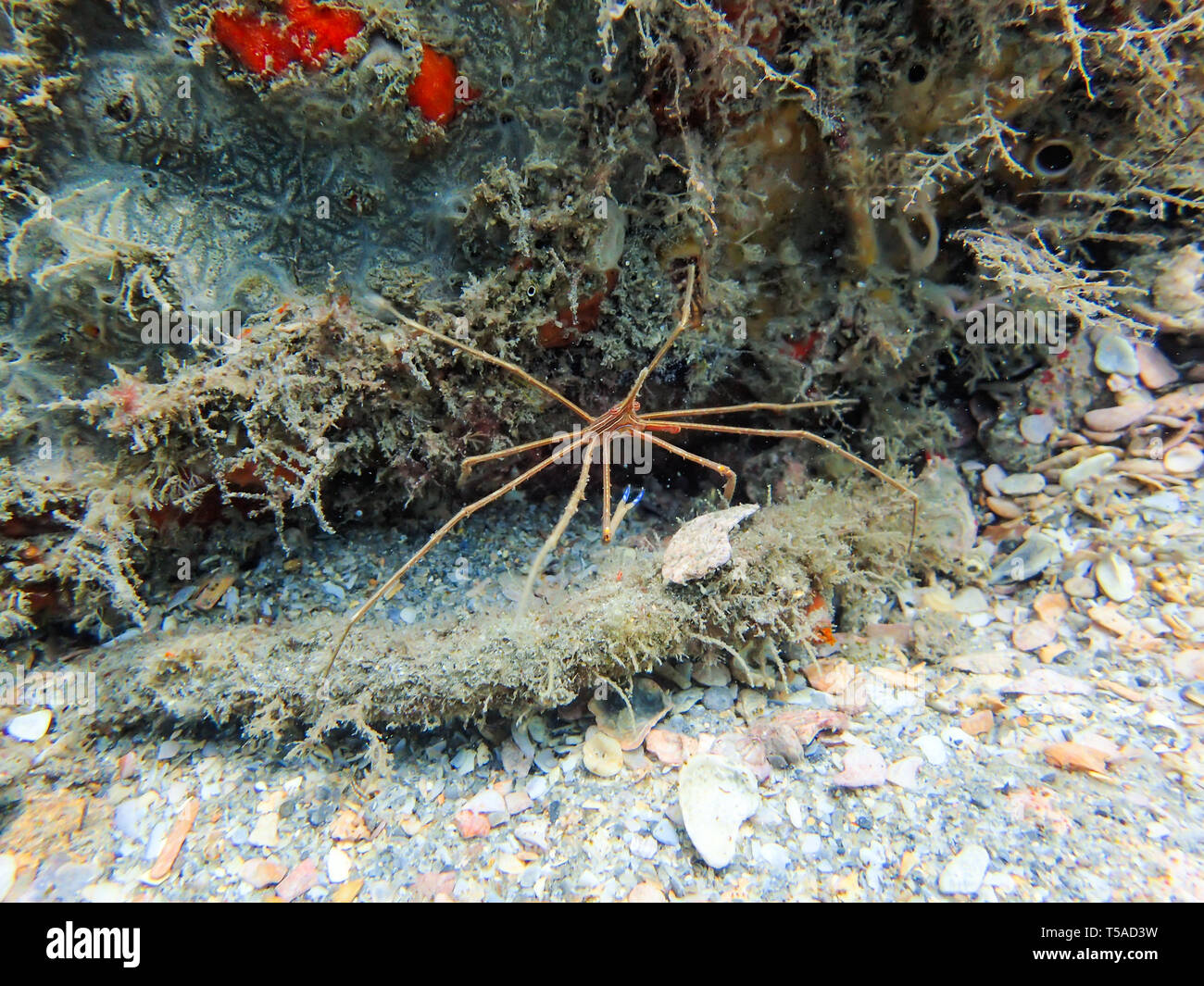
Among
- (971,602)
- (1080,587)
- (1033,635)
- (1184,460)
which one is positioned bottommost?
(1033,635)

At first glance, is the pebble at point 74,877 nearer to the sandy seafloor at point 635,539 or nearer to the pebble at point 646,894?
the sandy seafloor at point 635,539

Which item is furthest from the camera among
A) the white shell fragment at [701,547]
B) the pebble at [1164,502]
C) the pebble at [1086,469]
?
the pebble at [1086,469]

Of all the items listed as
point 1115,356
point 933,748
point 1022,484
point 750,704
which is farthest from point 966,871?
point 1115,356

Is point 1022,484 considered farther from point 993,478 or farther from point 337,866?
point 337,866

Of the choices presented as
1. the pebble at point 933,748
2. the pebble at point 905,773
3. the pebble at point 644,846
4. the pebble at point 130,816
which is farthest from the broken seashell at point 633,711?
the pebble at point 130,816

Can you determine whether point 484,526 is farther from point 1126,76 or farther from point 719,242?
point 1126,76
